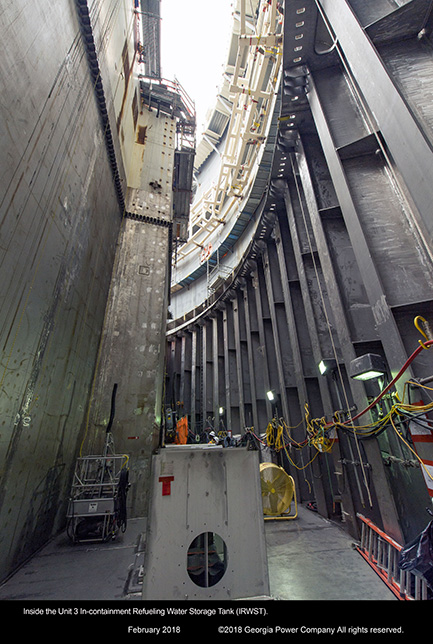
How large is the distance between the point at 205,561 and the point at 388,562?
9.50ft

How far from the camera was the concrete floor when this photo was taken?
2.82 meters

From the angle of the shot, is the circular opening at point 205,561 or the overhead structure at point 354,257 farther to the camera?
the overhead structure at point 354,257

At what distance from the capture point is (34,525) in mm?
3783

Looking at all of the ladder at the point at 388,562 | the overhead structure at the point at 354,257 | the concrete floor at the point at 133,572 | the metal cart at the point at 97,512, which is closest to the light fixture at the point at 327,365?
the overhead structure at the point at 354,257

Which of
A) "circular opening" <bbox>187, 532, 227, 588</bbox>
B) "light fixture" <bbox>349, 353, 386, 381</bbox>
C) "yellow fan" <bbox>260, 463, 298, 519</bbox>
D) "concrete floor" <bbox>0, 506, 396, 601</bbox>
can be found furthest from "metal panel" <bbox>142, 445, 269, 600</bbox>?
"yellow fan" <bbox>260, 463, 298, 519</bbox>

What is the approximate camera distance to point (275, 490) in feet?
20.0

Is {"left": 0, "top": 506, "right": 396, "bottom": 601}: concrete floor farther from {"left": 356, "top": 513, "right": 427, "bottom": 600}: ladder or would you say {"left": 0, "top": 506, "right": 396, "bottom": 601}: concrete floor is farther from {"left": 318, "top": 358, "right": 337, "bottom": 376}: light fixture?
{"left": 318, "top": 358, "right": 337, "bottom": 376}: light fixture

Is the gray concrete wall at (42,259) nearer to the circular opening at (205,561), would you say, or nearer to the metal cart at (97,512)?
the metal cart at (97,512)

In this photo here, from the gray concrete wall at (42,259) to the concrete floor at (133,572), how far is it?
402mm

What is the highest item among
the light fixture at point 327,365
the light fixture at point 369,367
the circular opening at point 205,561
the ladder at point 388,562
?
the light fixture at point 327,365

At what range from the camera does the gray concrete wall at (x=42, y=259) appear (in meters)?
3.00

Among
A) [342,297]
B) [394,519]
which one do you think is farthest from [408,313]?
[394,519]

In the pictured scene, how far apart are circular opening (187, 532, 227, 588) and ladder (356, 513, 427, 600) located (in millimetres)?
1962

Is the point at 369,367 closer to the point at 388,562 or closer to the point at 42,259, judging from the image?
the point at 388,562
